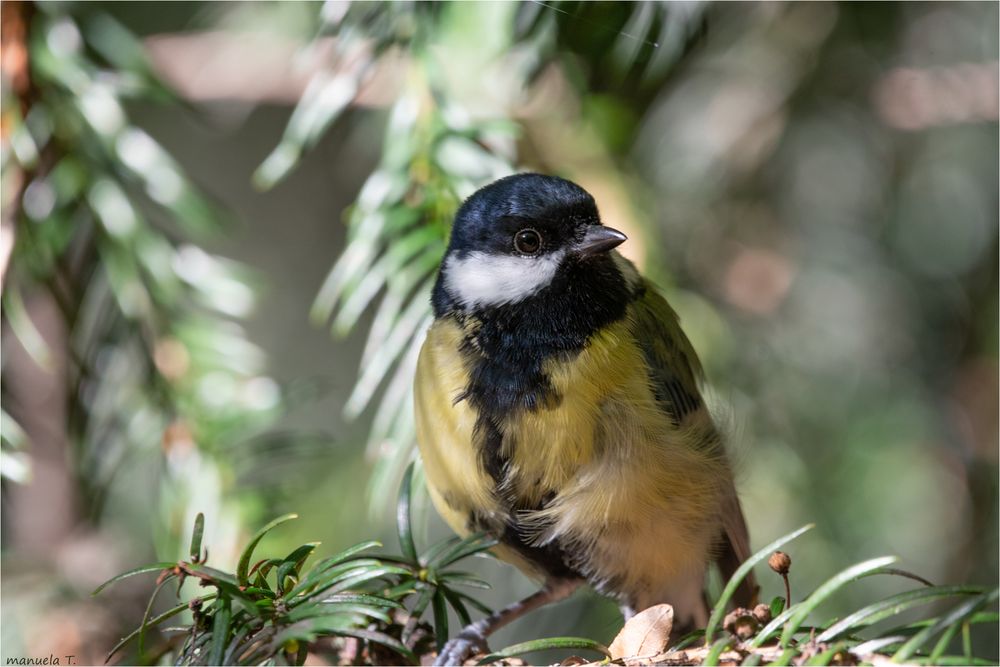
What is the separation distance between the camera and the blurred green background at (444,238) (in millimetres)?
1053

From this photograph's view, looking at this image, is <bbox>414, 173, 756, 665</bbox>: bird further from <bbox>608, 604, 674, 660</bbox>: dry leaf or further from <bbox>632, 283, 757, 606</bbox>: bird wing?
<bbox>608, 604, 674, 660</bbox>: dry leaf

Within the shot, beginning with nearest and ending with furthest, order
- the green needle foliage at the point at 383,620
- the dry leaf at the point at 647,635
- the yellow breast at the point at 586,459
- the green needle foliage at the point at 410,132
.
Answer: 1. the green needle foliage at the point at 383,620
2. the dry leaf at the point at 647,635
3. the yellow breast at the point at 586,459
4. the green needle foliage at the point at 410,132

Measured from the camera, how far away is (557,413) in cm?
92

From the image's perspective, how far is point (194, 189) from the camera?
114 centimetres

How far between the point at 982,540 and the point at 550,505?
79cm

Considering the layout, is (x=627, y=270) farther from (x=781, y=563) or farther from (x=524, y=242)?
(x=781, y=563)

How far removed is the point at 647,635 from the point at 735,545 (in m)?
0.52

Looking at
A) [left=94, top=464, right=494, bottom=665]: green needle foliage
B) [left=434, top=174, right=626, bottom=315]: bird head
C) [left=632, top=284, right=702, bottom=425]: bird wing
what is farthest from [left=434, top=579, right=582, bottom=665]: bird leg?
[left=434, top=174, right=626, bottom=315]: bird head

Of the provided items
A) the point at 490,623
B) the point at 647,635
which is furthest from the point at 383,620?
the point at 490,623

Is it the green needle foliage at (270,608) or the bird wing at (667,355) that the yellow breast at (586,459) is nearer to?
the bird wing at (667,355)

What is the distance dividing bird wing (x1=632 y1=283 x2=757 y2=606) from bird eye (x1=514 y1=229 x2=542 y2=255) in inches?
5.7

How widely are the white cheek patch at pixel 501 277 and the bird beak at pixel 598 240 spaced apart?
0.02 m

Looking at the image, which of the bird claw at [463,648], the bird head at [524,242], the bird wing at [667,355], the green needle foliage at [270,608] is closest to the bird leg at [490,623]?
the bird claw at [463,648]

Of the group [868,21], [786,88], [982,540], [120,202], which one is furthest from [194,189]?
[982,540]
